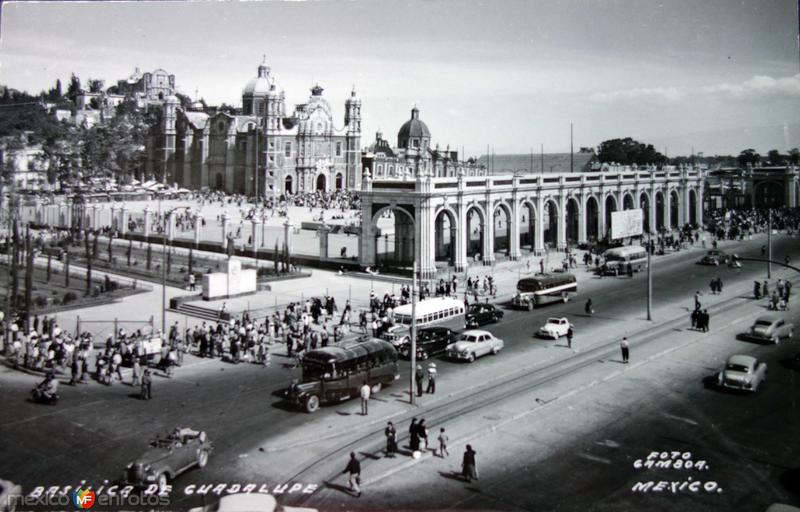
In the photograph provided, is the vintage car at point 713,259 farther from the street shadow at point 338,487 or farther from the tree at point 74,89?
the tree at point 74,89

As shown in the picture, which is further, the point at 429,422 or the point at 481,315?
the point at 481,315

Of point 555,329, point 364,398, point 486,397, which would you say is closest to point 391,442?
point 364,398

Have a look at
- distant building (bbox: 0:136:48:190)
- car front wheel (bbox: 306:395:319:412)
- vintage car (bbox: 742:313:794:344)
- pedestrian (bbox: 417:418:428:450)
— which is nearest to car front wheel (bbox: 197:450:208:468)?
car front wheel (bbox: 306:395:319:412)

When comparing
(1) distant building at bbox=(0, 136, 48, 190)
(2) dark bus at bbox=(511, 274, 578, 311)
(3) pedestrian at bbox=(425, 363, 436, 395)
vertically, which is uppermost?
(1) distant building at bbox=(0, 136, 48, 190)

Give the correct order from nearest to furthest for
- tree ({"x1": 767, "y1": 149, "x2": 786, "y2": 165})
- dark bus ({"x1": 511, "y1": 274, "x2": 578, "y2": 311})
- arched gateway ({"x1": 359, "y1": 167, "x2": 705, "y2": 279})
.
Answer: dark bus ({"x1": 511, "y1": 274, "x2": 578, "y2": 311}), arched gateway ({"x1": 359, "y1": 167, "x2": 705, "y2": 279}), tree ({"x1": 767, "y1": 149, "x2": 786, "y2": 165})

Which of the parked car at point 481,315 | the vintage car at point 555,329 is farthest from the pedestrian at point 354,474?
the parked car at point 481,315

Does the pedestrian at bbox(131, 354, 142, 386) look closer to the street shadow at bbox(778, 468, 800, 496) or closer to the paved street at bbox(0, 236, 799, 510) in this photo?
the paved street at bbox(0, 236, 799, 510)

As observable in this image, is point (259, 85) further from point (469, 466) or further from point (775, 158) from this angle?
point (469, 466)

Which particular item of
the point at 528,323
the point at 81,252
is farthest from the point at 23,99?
the point at 528,323
